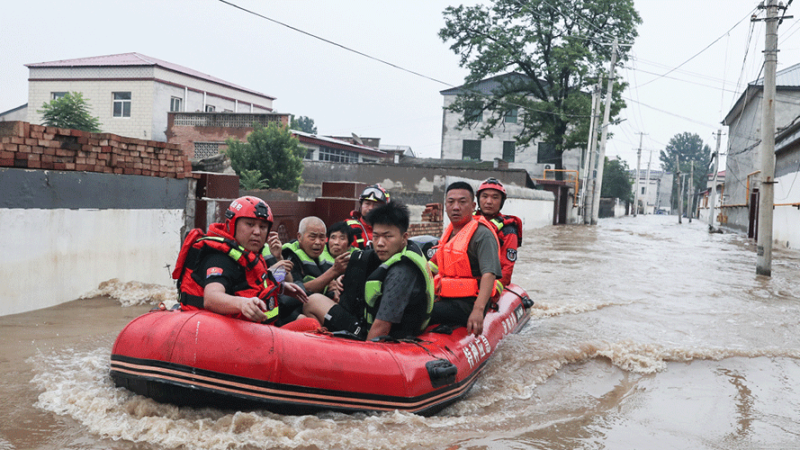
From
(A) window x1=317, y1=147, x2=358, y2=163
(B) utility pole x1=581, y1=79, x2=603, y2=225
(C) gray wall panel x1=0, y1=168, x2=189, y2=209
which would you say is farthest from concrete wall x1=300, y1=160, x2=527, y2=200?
(C) gray wall panel x1=0, y1=168, x2=189, y2=209

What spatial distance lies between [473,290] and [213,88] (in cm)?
3336

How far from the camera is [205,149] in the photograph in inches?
1144

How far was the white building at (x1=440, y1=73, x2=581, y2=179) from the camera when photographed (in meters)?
46.2

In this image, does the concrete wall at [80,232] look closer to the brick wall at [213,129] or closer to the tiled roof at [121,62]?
the brick wall at [213,129]

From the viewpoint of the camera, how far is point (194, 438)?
3.44 meters

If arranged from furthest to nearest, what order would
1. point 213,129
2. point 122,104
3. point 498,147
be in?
point 498,147 < point 122,104 < point 213,129

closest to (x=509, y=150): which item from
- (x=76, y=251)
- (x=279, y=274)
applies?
(x=76, y=251)

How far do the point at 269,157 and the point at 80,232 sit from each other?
13.9m

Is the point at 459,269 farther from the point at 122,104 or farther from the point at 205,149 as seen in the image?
the point at 122,104

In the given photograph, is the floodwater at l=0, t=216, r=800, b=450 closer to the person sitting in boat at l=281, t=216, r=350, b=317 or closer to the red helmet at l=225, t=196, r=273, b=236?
the red helmet at l=225, t=196, r=273, b=236

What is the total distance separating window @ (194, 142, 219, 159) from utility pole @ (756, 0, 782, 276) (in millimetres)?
22271

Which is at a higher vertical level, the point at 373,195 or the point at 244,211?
the point at 373,195

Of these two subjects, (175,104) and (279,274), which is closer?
(279,274)

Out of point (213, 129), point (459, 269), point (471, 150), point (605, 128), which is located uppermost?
point (605, 128)
